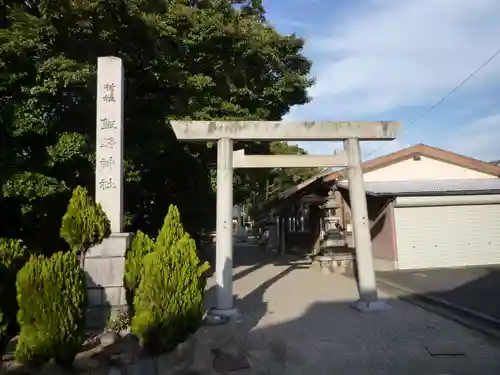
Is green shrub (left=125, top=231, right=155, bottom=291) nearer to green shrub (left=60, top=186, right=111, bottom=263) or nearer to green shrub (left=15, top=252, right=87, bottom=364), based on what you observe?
green shrub (left=60, top=186, right=111, bottom=263)

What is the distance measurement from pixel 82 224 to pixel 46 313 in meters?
1.97

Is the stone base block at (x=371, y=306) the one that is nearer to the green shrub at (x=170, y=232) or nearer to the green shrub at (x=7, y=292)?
the green shrub at (x=170, y=232)

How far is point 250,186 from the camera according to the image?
635 inches

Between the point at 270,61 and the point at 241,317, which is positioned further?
the point at 270,61

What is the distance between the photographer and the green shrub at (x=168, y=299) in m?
5.25

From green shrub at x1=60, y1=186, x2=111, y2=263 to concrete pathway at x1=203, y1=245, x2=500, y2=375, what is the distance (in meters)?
2.74

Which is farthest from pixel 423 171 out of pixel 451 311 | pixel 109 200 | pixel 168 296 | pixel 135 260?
pixel 168 296

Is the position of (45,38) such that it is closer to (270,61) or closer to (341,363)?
(270,61)

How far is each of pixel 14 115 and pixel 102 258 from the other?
14.1ft

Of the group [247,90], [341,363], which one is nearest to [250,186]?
[247,90]

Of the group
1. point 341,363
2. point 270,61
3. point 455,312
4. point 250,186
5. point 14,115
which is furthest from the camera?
point 250,186

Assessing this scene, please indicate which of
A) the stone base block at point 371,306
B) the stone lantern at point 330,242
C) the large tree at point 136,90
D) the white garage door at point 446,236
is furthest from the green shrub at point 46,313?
the white garage door at point 446,236

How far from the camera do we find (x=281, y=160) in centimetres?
934

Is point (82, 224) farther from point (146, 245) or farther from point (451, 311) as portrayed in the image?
point (451, 311)
